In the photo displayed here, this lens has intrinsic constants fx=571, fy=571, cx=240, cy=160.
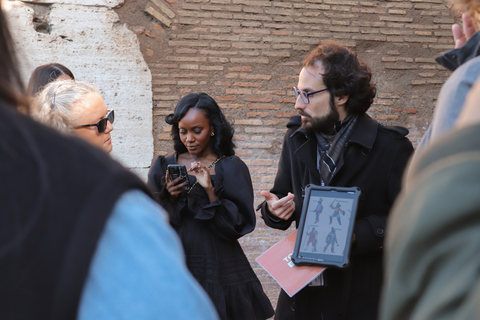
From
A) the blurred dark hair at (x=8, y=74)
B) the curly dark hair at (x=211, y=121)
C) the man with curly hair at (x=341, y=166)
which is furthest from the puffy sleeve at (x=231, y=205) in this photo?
the blurred dark hair at (x=8, y=74)

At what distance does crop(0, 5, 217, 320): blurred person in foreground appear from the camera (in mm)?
638

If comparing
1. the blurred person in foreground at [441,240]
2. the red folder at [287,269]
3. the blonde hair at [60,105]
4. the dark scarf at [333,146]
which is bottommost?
the red folder at [287,269]

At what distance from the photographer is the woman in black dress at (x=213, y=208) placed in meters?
3.61

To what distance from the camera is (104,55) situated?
5785 millimetres

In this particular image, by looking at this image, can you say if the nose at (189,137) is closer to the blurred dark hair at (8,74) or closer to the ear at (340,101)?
the ear at (340,101)

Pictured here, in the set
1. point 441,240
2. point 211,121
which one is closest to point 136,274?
point 441,240

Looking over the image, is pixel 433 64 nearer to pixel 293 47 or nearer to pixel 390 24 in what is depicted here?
pixel 390 24

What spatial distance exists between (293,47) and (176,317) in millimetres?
5731

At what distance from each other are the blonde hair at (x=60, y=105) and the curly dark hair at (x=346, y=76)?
1493 mm

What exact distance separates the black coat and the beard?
9 centimetres

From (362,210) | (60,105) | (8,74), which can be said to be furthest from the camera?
(362,210)

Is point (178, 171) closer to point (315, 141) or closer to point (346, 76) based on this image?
point (315, 141)

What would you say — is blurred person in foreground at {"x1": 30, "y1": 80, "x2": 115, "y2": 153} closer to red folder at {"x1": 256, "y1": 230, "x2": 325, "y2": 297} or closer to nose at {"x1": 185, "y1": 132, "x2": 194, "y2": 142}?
red folder at {"x1": 256, "y1": 230, "x2": 325, "y2": 297}

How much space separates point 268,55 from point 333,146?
10.3 feet
